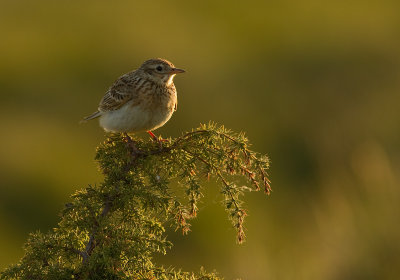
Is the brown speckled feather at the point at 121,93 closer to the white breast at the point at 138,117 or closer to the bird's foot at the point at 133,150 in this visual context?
the white breast at the point at 138,117

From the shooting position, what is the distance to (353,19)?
24.2 metres

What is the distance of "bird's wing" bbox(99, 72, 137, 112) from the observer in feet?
20.5

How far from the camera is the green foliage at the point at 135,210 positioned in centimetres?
327

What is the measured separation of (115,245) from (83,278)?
0.68 ft

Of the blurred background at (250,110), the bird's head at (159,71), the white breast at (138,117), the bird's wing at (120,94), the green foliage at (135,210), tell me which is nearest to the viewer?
the green foliage at (135,210)

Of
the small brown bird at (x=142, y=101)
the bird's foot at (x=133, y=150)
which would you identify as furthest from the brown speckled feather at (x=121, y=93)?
the bird's foot at (x=133, y=150)

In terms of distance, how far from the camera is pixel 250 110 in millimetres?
16312

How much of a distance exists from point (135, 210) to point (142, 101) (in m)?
2.66

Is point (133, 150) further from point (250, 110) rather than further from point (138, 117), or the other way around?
point (250, 110)

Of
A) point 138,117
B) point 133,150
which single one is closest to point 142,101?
point 138,117

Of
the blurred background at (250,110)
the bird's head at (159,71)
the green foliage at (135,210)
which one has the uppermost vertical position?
the blurred background at (250,110)

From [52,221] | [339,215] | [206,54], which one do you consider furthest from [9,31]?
[339,215]

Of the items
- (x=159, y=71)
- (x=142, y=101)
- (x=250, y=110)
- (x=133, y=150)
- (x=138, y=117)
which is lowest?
(x=133, y=150)

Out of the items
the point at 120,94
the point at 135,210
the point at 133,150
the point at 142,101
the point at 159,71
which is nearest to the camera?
the point at 135,210
